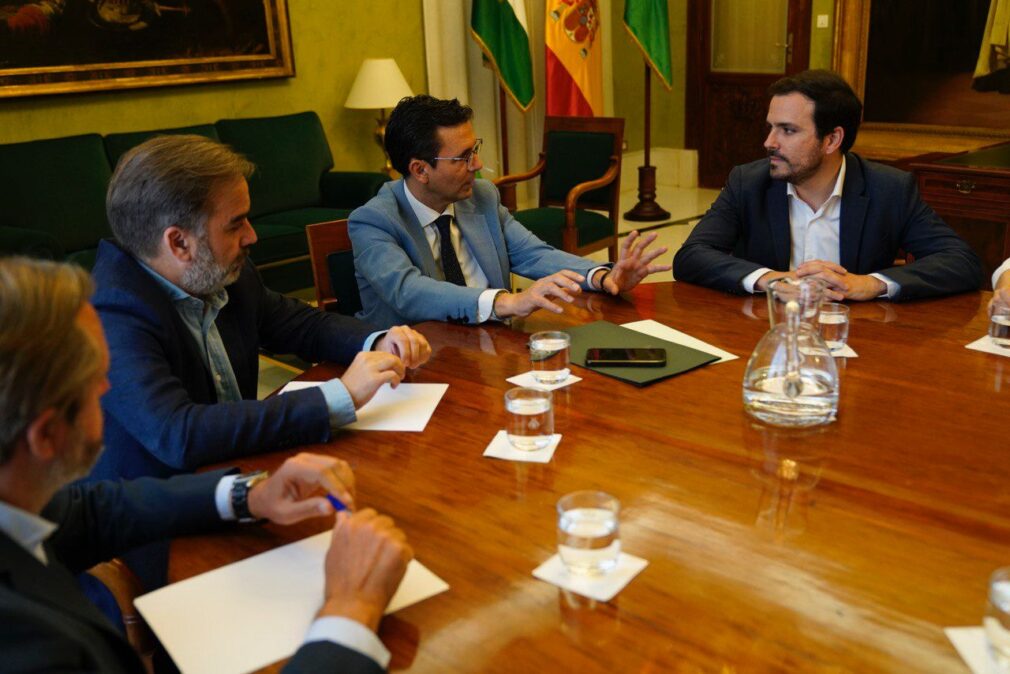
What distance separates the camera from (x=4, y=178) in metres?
4.38

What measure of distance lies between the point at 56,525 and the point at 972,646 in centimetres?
98

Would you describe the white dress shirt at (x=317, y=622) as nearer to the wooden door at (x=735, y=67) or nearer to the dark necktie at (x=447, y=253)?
the dark necktie at (x=447, y=253)

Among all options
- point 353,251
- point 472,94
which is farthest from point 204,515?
point 472,94

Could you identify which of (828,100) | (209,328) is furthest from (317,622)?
(828,100)

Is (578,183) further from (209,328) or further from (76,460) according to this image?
(76,460)

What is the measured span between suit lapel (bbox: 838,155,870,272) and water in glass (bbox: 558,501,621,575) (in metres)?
1.74

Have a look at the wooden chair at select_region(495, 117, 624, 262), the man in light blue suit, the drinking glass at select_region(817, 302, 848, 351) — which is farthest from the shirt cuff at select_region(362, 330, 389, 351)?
the wooden chair at select_region(495, 117, 624, 262)

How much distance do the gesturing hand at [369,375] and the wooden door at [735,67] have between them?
22.0ft

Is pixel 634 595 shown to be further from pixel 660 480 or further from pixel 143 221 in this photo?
pixel 143 221

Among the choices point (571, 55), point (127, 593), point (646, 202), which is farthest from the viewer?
point (646, 202)

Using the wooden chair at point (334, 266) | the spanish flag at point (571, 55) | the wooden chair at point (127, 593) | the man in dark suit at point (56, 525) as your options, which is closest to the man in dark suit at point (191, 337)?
the wooden chair at point (127, 593)

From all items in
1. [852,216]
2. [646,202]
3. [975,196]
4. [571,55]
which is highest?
[571,55]

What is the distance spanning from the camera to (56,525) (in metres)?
1.01

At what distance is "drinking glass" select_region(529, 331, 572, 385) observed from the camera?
1760mm
